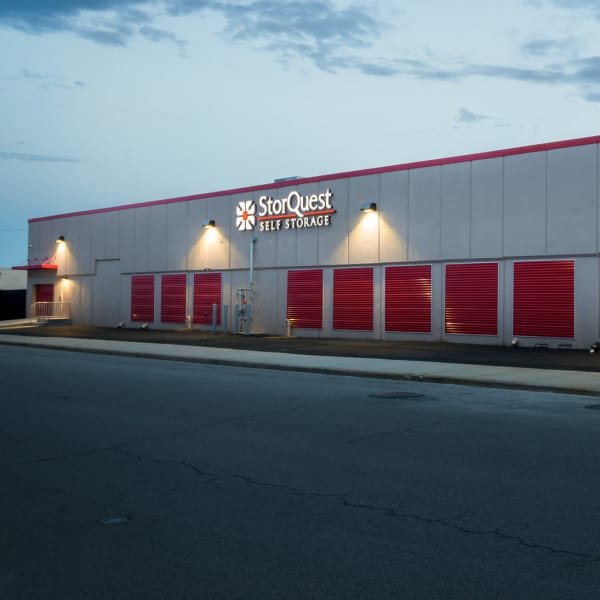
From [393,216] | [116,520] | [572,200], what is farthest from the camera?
[393,216]

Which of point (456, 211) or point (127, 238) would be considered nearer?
point (456, 211)

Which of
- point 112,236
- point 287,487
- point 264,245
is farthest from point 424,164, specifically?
point 287,487

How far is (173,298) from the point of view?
128ft

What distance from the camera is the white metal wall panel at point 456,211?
27.4m

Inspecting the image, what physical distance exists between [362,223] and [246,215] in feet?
22.7

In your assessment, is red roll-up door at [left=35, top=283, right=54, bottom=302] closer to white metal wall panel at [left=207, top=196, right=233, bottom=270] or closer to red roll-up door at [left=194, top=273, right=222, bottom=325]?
red roll-up door at [left=194, top=273, right=222, bottom=325]

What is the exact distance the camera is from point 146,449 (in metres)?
8.76

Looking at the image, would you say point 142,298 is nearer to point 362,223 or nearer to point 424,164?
point 362,223

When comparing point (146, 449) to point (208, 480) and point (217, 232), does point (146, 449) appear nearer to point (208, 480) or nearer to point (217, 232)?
point (208, 480)

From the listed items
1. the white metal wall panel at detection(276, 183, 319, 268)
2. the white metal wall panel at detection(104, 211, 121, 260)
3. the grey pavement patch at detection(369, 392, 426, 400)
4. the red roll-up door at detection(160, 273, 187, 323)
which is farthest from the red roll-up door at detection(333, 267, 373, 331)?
the grey pavement patch at detection(369, 392, 426, 400)

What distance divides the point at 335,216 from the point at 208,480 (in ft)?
82.4

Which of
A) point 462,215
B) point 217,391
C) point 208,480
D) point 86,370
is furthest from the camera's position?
point 462,215

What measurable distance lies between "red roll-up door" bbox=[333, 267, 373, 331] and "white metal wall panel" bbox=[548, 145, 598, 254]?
7.99m

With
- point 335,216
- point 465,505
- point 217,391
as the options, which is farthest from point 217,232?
point 465,505
